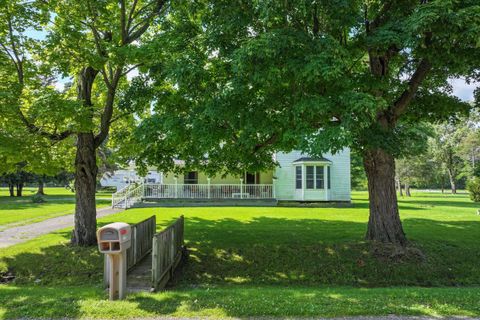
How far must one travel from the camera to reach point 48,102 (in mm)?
8695

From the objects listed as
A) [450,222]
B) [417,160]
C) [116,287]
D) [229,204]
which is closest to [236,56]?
[116,287]

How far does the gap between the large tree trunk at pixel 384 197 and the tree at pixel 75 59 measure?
7.34m

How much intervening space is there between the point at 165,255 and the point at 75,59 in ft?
20.1

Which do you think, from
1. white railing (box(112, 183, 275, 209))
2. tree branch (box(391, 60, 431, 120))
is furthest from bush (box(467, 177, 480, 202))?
tree branch (box(391, 60, 431, 120))

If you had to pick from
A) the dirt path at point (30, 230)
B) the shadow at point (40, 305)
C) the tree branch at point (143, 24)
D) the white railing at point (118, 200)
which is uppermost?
the tree branch at point (143, 24)

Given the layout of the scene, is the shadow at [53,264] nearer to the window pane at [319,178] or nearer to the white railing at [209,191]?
the white railing at [209,191]

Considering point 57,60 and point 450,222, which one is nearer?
point 57,60

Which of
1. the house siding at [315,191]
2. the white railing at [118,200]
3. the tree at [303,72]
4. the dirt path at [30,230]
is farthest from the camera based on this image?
the house siding at [315,191]

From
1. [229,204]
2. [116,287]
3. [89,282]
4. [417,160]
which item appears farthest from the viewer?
[417,160]

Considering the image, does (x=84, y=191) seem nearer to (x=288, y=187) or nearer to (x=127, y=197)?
(x=127, y=197)

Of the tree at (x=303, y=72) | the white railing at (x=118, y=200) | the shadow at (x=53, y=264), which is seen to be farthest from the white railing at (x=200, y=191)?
the tree at (x=303, y=72)

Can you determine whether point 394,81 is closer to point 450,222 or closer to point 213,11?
point 213,11

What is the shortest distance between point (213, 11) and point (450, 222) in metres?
A: 14.4

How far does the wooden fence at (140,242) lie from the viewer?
8.15m
